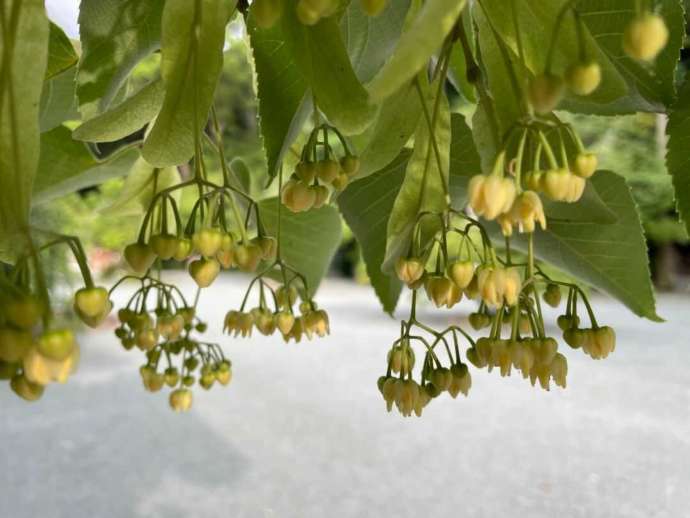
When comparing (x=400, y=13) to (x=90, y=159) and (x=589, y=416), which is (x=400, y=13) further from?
(x=589, y=416)

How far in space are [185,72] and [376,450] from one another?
855 mm

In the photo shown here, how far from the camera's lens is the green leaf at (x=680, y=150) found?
225 mm

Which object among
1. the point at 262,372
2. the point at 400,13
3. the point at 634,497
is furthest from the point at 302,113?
the point at 262,372

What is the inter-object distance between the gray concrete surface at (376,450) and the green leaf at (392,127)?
557 millimetres

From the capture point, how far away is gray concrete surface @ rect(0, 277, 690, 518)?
0.77 metres

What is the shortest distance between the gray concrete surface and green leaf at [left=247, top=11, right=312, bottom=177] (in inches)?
22.7

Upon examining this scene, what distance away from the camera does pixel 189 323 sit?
0.38 meters

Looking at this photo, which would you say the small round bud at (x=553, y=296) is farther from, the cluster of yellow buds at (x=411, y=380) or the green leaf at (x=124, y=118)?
the green leaf at (x=124, y=118)

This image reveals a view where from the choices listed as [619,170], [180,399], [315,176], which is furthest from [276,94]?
[619,170]

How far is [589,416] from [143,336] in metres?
0.79

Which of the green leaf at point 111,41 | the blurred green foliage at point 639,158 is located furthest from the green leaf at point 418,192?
the blurred green foliage at point 639,158

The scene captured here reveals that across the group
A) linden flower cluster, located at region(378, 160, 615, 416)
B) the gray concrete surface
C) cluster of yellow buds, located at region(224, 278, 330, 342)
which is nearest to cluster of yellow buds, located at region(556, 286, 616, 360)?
linden flower cluster, located at region(378, 160, 615, 416)

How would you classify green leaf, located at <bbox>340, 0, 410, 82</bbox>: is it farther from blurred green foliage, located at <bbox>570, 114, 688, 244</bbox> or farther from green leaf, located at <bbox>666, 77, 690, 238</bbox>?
blurred green foliage, located at <bbox>570, 114, 688, 244</bbox>

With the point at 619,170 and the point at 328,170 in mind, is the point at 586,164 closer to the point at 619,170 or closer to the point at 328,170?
the point at 328,170
